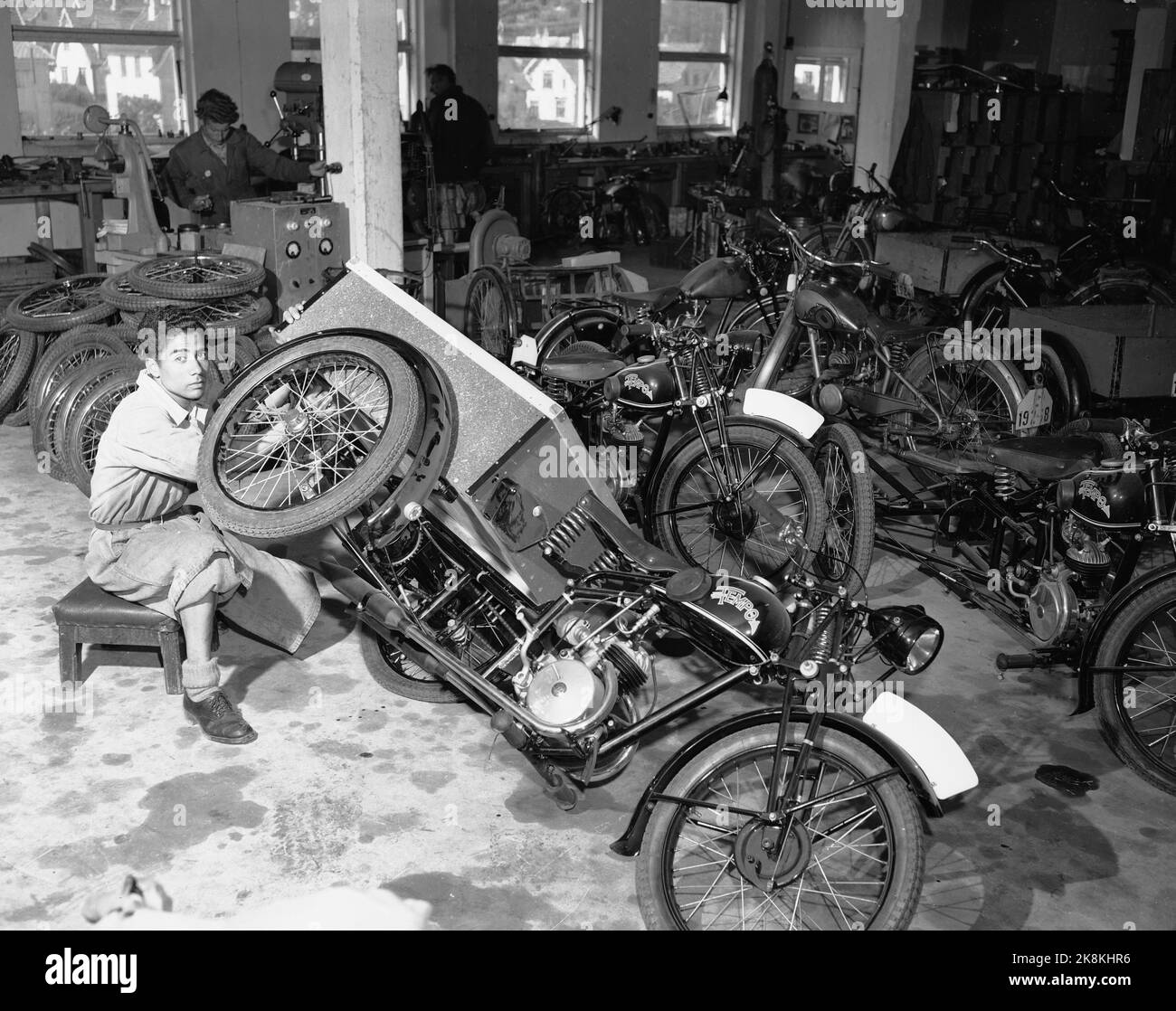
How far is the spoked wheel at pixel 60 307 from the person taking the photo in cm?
658

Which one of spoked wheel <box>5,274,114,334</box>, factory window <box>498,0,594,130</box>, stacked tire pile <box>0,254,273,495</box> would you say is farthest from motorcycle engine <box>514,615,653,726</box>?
factory window <box>498,0,594,130</box>

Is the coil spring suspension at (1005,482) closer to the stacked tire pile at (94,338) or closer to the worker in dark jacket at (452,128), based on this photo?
the stacked tire pile at (94,338)

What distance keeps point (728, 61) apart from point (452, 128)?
612cm

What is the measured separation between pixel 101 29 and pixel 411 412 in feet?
30.7

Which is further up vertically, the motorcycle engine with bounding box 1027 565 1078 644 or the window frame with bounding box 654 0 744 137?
the window frame with bounding box 654 0 744 137

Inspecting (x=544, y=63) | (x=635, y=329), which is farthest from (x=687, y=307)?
(x=544, y=63)

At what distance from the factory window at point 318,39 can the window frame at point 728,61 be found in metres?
3.69

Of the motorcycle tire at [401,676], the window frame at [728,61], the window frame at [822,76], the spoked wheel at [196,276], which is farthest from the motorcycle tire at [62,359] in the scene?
the window frame at [822,76]

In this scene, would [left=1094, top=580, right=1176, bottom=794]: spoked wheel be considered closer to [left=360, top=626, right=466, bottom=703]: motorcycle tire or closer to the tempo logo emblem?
[left=360, top=626, right=466, bottom=703]: motorcycle tire

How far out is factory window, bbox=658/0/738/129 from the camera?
1517 cm

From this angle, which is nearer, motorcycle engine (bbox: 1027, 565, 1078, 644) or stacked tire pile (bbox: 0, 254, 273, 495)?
motorcycle engine (bbox: 1027, 565, 1078, 644)

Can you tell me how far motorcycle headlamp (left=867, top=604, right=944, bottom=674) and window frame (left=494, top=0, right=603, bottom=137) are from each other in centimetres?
1152

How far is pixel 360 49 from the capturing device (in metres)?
7.08

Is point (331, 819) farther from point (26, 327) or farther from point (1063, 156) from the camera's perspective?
point (1063, 156)
